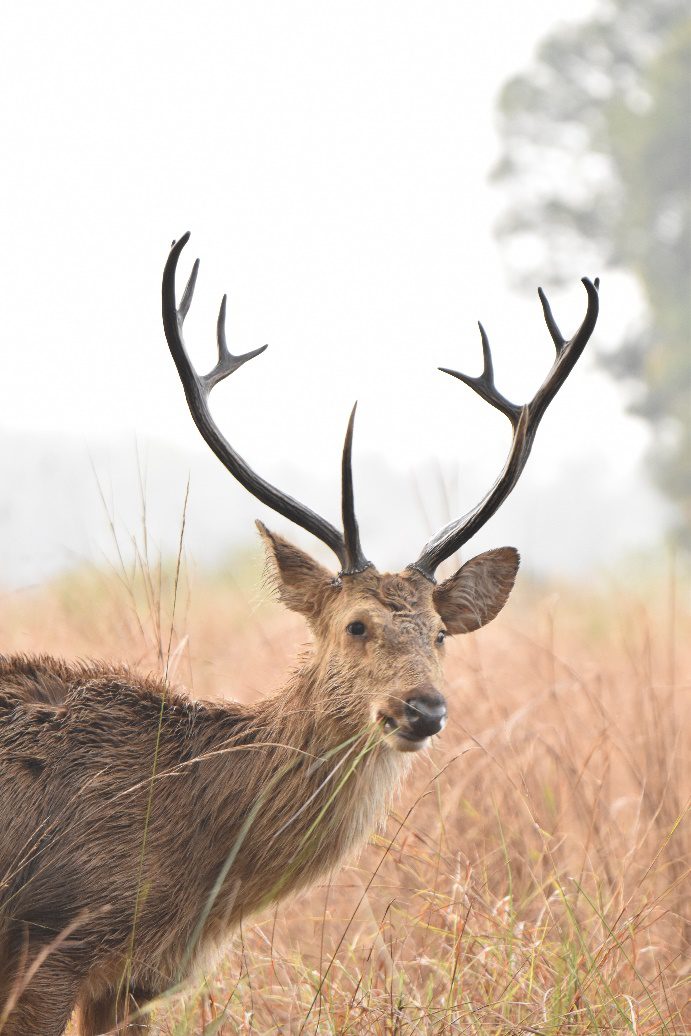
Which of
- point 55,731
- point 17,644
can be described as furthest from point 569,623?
point 55,731

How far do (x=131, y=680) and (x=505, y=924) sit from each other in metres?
1.25

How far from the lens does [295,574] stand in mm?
3297

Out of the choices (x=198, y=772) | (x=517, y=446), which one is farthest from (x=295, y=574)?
(x=517, y=446)

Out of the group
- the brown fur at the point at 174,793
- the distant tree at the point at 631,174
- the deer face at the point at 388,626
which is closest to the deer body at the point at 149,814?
the brown fur at the point at 174,793

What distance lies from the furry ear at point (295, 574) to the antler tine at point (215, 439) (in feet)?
0.33

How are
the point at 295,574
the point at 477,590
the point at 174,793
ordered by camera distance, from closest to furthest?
the point at 174,793
the point at 295,574
the point at 477,590

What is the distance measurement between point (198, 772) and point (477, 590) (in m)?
0.93

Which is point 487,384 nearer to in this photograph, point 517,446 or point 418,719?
point 517,446

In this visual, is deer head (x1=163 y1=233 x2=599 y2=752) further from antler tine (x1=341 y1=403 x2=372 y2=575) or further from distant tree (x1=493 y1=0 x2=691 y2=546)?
distant tree (x1=493 y1=0 x2=691 y2=546)

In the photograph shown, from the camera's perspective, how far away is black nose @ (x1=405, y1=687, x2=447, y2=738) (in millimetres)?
2773

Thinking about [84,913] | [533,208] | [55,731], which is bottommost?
[84,913]

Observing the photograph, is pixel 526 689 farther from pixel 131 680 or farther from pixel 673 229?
pixel 673 229

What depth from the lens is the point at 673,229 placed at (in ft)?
71.6

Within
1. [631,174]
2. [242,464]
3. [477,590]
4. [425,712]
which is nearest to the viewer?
[425,712]
